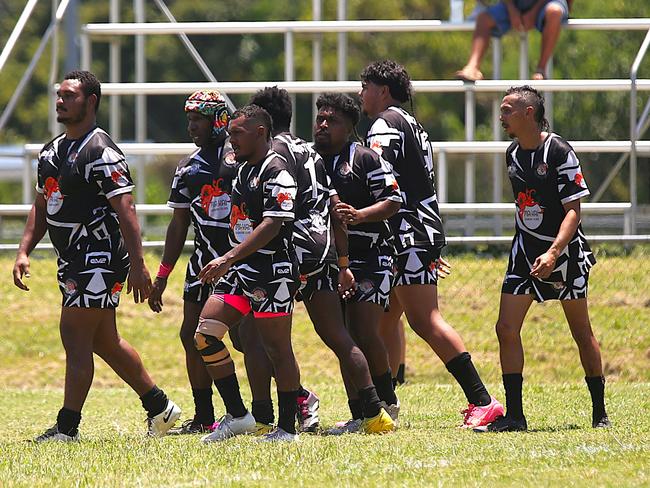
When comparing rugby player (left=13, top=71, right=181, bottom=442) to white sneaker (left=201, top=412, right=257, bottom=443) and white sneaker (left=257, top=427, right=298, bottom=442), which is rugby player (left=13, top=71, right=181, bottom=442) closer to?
white sneaker (left=201, top=412, right=257, bottom=443)

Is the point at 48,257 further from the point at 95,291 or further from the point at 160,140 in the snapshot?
the point at 160,140

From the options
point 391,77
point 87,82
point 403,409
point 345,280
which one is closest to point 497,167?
point 403,409

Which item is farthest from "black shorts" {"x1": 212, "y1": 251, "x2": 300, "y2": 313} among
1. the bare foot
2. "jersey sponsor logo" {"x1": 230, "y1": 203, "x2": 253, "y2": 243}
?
the bare foot

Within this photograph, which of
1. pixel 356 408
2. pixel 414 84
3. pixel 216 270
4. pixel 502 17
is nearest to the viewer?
pixel 216 270

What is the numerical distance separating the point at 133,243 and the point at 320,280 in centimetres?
103

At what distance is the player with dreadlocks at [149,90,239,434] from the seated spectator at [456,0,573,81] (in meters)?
5.77

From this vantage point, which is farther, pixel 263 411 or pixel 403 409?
pixel 403 409

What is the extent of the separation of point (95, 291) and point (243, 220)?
970mm

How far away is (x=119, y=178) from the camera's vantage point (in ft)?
24.3

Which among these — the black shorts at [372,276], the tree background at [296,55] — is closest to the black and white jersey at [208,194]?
the black shorts at [372,276]

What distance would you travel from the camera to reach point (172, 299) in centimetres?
1273

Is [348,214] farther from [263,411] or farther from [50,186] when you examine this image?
[50,186]

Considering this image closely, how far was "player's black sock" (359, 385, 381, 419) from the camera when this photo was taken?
7430 millimetres

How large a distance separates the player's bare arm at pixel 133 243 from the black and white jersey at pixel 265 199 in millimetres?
534
